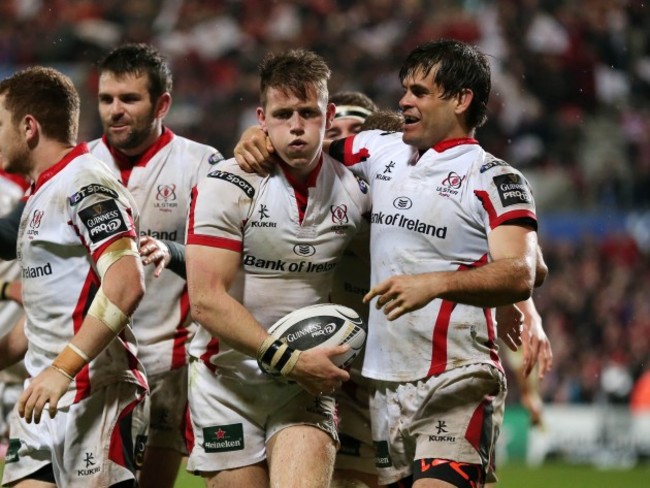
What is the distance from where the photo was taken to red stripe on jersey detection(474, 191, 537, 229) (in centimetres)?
484

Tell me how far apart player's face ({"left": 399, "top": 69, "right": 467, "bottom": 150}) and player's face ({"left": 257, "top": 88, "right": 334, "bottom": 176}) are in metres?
0.39

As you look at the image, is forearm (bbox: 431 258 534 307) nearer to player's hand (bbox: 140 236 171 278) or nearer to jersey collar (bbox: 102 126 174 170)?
player's hand (bbox: 140 236 171 278)

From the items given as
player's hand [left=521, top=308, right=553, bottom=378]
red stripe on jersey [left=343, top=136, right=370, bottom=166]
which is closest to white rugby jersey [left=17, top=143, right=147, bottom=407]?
red stripe on jersey [left=343, top=136, right=370, bottom=166]

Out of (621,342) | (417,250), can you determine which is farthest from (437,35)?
(417,250)

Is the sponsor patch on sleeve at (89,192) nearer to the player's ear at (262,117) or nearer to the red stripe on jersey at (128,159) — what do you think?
the player's ear at (262,117)

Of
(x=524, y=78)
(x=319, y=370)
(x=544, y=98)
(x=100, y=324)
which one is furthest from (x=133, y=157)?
(x=524, y=78)

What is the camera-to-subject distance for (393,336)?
16.9 feet

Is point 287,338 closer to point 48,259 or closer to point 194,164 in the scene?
point 48,259

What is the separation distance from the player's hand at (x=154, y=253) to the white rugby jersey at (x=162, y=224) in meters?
0.77

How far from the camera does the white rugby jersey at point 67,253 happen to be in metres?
5.01

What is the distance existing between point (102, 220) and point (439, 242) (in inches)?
56.1

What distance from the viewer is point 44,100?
17.2ft

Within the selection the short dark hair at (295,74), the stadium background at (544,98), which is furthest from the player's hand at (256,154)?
the stadium background at (544,98)

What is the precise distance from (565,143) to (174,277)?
1093 centimetres
